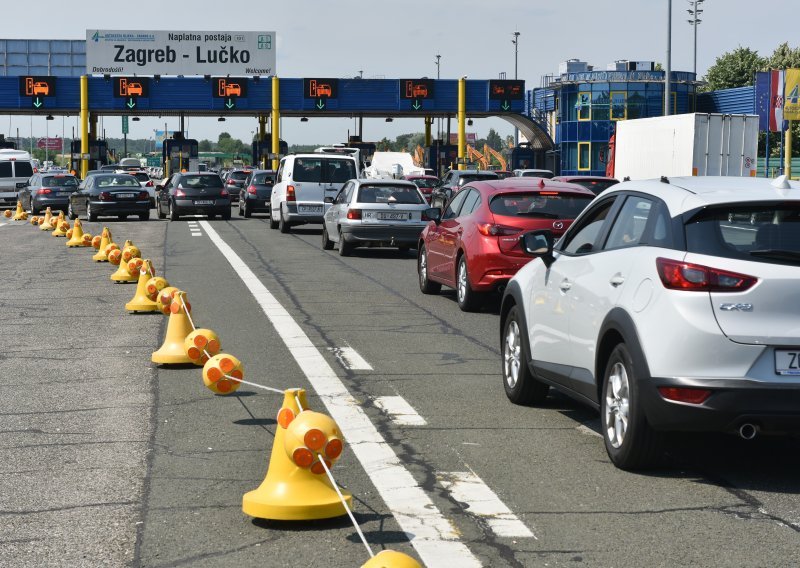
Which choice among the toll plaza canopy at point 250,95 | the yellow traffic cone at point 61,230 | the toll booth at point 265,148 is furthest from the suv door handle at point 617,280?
the toll booth at point 265,148

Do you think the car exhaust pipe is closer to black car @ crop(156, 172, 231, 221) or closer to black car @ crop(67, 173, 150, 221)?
black car @ crop(67, 173, 150, 221)

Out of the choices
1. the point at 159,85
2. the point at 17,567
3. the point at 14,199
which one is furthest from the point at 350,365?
the point at 159,85

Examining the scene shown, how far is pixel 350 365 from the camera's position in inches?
412

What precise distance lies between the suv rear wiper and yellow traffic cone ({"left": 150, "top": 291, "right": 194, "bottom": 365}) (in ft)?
17.4

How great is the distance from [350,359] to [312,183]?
20184mm

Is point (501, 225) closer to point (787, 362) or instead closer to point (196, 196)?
point (787, 362)

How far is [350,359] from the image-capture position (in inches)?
426

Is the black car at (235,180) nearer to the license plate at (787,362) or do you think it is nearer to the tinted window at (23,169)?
the tinted window at (23,169)

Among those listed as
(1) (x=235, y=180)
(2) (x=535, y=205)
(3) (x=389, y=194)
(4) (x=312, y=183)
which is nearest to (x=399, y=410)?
(2) (x=535, y=205)

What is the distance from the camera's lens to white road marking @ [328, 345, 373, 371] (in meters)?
10.4

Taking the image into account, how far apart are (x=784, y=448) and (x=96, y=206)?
104 ft

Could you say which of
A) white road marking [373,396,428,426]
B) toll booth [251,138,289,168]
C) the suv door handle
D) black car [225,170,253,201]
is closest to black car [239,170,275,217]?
black car [225,170,253,201]

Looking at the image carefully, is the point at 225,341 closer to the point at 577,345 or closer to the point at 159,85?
the point at 577,345

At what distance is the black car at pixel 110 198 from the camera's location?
122 ft
